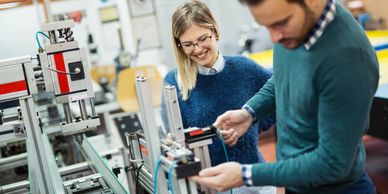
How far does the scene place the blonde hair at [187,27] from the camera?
75.7 inches

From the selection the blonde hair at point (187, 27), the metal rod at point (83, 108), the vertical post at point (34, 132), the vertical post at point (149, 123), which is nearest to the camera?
the vertical post at point (149, 123)

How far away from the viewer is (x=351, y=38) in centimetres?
114

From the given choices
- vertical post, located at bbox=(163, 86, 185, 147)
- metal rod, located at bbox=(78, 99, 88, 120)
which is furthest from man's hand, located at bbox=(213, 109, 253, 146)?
metal rod, located at bbox=(78, 99, 88, 120)

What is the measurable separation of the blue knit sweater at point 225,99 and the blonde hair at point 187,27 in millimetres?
35

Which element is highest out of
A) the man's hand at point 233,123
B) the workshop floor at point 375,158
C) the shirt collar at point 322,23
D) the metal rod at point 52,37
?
the metal rod at point 52,37

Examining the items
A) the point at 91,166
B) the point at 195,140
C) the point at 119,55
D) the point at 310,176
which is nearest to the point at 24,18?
the point at 119,55

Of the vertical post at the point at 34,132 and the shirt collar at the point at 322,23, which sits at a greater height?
the shirt collar at the point at 322,23

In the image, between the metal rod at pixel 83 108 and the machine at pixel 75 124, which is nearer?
the machine at pixel 75 124

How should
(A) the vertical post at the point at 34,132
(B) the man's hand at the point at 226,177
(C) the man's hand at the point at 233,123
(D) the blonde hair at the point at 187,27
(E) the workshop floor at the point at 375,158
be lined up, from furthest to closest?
1. (E) the workshop floor at the point at 375,158
2. (A) the vertical post at the point at 34,132
3. (D) the blonde hair at the point at 187,27
4. (C) the man's hand at the point at 233,123
5. (B) the man's hand at the point at 226,177

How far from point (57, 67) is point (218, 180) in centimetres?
106

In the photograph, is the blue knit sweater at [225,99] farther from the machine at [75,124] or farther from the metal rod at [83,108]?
the metal rod at [83,108]

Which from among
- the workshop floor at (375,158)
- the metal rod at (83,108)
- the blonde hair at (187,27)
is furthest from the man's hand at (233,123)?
the workshop floor at (375,158)

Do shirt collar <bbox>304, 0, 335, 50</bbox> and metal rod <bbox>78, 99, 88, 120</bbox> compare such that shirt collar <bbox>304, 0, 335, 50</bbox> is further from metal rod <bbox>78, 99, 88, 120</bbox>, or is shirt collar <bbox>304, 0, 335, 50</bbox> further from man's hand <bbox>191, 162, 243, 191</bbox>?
metal rod <bbox>78, 99, 88, 120</bbox>

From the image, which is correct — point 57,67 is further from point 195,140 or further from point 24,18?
point 24,18
